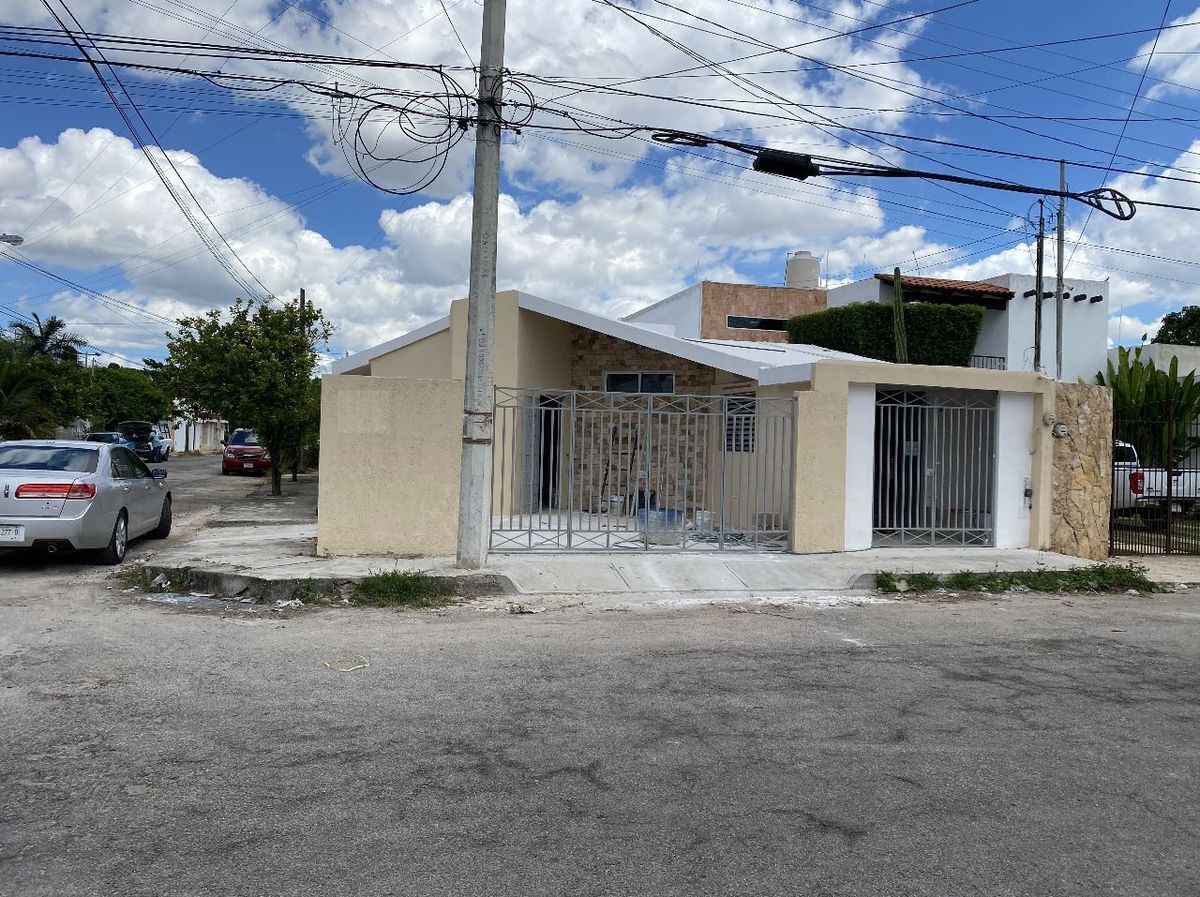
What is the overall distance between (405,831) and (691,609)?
18.8ft

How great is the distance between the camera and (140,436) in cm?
3725

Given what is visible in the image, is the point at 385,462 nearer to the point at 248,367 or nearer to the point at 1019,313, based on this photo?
the point at 248,367

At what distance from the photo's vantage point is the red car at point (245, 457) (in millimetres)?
29344

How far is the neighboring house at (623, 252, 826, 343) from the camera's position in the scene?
112ft

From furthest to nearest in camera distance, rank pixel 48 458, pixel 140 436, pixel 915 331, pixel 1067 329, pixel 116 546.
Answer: pixel 140 436
pixel 1067 329
pixel 915 331
pixel 116 546
pixel 48 458

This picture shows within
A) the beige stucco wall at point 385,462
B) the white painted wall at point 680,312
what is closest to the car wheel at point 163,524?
the beige stucco wall at point 385,462

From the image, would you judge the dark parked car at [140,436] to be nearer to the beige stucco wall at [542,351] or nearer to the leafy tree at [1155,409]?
the beige stucco wall at [542,351]

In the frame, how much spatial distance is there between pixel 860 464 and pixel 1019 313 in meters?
23.4

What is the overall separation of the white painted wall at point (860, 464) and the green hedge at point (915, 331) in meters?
18.1

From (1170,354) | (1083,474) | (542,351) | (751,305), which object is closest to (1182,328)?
(1170,354)

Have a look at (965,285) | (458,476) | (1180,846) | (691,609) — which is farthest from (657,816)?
(965,285)

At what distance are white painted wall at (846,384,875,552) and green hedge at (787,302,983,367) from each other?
18.1 metres

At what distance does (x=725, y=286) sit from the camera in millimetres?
34406

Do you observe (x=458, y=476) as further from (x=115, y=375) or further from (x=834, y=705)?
(x=115, y=375)
